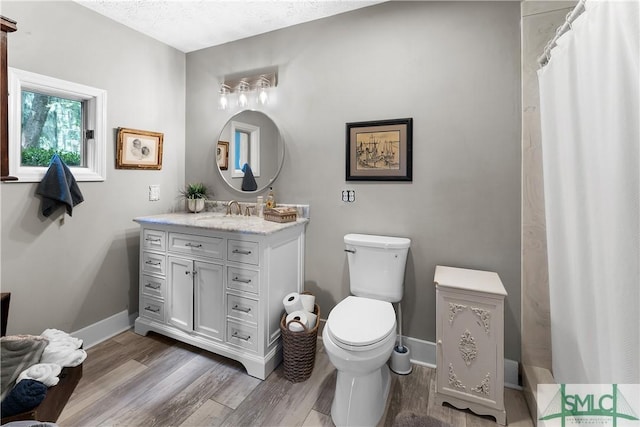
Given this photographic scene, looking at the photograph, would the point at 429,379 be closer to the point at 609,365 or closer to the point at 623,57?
the point at 609,365

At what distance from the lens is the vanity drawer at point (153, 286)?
230cm

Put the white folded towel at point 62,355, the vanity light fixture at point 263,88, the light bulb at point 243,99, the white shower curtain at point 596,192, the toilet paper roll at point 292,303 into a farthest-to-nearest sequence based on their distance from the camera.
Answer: the light bulb at point 243,99 → the vanity light fixture at point 263,88 → the toilet paper roll at point 292,303 → the white folded towel at point 62,355 → the white shower curtain at point 596,192

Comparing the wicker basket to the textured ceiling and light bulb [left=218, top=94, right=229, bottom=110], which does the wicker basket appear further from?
the textured ceiling

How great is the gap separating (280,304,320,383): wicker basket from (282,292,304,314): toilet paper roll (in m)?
0.15

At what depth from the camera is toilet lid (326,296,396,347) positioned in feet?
4.72

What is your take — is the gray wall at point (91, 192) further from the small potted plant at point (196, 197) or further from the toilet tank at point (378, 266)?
the toilet tank at point (378, 266)

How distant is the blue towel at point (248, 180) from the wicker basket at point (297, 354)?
123 cm

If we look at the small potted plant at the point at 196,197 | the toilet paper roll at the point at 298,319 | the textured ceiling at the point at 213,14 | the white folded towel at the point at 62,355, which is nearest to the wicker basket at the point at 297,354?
the toilet paper roll at the point at 298,319

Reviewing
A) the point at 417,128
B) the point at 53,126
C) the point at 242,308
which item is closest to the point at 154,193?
the point at 53,126

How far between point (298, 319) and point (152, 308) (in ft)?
4.15

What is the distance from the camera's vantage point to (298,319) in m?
1.93

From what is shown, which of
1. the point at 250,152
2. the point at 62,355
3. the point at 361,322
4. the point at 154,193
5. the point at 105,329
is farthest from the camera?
the point at 154,193

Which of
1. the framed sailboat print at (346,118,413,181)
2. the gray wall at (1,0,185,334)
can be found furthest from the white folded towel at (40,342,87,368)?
the framed sailboat print at (346,118,413,181)

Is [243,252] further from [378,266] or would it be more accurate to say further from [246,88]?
[246,88]
